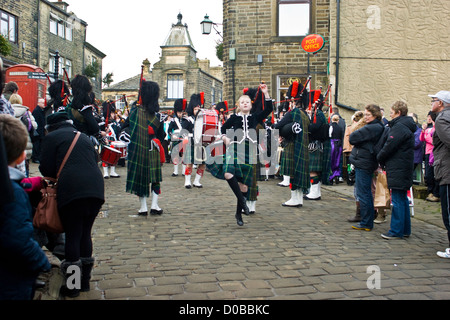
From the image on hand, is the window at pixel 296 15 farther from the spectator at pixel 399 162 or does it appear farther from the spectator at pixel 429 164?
the spectator at pixel 399 162

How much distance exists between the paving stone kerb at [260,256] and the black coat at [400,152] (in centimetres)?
84

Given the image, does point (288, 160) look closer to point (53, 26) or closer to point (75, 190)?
point (75, 190)

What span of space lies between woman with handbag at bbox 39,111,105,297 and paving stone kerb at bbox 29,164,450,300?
0.34 m

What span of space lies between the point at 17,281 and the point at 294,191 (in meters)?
6.45

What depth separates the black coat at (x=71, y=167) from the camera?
3609 millimetres

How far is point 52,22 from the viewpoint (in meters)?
32.4

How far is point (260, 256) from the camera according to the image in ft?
16.4

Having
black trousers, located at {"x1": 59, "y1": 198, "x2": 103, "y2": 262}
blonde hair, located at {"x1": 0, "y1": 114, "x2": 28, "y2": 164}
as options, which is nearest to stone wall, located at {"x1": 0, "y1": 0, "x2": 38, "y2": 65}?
black trousers, located at {"x1": 59, "y1": 198, "x2": 103, "y2": 262}

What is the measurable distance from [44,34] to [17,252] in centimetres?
3198

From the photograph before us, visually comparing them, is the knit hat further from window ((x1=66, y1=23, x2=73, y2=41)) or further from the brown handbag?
window ((x1=66, y1=23, x2=73, y2=41))

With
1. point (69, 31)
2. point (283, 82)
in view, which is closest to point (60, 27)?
point (69, 31)

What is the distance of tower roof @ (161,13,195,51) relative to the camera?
5168cm

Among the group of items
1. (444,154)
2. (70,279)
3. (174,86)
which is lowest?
(70,279)

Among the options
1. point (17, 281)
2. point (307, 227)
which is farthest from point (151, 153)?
point (17, 281)
